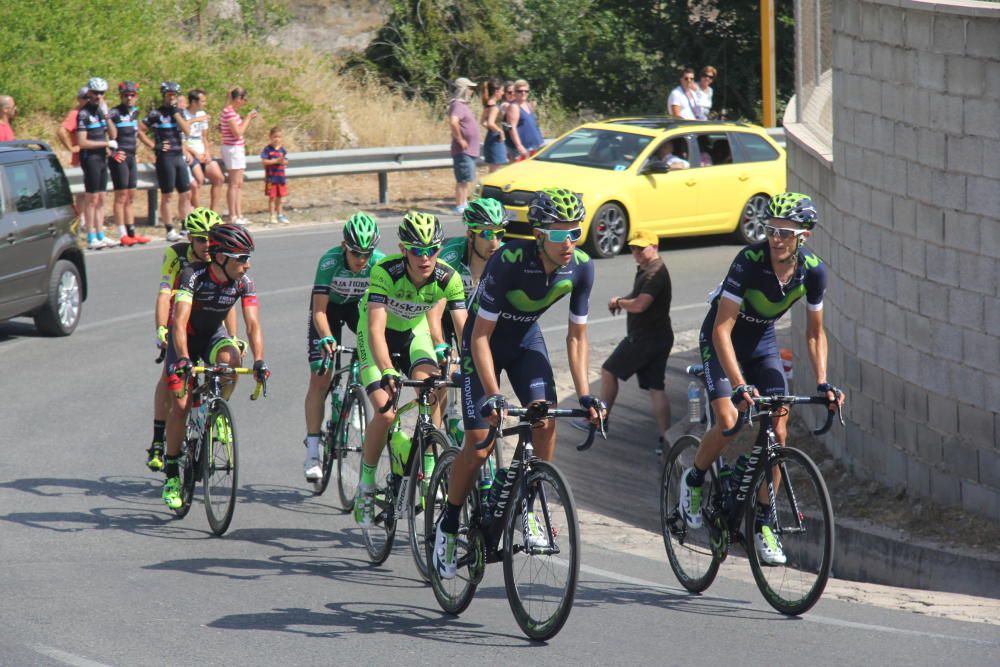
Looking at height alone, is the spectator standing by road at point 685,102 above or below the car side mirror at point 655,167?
above

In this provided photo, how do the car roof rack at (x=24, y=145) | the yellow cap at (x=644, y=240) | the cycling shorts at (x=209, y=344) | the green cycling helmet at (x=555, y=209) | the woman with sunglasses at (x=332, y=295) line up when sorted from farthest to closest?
the car roof rack at (x=24, y=145) → the yellow cap at (x=644, y=240) → the cycling shorts at (x=209, y=344) → the woman with sunglasses at (x=332, y=295) → the green cycling helmet at (x=555, y=209)

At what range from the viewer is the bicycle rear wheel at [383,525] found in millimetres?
8570

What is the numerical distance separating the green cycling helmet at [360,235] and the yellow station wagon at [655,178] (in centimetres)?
998

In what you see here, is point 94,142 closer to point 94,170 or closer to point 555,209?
point 94,170

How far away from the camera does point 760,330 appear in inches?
329

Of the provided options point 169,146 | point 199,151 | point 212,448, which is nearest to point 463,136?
point 199,151

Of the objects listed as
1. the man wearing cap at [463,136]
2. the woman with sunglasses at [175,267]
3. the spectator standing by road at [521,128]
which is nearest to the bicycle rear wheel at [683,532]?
the woman with sunglasses at [175,267]

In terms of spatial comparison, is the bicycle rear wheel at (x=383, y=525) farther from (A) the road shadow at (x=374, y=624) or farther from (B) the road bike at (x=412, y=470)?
(A) the road shadow at (x=374, y=624)

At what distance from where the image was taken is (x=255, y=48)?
1215 inches

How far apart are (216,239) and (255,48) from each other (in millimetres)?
22284

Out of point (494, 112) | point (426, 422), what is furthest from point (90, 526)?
point (494, 112)

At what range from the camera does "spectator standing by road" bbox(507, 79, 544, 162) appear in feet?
79.2

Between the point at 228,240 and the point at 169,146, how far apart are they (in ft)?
38.3

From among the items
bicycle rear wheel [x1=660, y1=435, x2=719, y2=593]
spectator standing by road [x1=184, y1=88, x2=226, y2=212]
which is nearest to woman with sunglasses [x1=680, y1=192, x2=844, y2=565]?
bicycle rear wheel [x1=660, y1=435, x2=719, y2=593]
